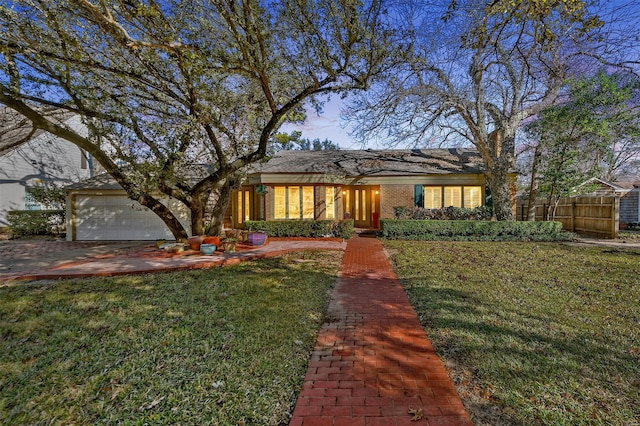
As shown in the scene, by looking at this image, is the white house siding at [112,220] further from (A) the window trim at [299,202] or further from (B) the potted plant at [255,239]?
(A) the window trim at [299,202]

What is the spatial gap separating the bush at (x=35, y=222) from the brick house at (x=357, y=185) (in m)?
8.59

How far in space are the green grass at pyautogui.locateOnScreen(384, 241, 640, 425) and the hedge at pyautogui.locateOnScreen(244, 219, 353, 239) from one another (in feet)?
18.4

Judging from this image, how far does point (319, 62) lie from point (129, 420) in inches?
292

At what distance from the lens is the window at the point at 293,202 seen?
15.0 metres

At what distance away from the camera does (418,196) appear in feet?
53.7

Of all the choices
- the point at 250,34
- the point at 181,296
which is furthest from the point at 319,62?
the point at 181,296

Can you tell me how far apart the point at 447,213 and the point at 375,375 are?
13.0 m

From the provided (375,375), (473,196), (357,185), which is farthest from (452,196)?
(375,375)

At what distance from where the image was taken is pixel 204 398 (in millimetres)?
2742

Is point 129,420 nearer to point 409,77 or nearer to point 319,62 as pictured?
point 319,62

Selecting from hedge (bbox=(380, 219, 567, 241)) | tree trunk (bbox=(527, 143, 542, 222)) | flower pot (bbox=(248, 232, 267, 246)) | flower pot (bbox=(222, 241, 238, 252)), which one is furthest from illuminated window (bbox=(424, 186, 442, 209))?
flower pot (bbox=(222, 241, 238, 252))

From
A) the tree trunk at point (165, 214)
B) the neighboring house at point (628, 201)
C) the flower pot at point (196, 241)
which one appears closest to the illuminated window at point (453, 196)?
the neighboring house at point (628, 201)

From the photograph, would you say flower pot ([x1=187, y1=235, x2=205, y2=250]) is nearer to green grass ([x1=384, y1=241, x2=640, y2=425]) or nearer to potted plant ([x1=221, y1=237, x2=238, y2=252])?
potted plant ([x1=221, y1=237, x2=238, y2=252])

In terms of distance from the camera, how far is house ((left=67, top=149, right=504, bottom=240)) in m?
14.0
